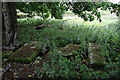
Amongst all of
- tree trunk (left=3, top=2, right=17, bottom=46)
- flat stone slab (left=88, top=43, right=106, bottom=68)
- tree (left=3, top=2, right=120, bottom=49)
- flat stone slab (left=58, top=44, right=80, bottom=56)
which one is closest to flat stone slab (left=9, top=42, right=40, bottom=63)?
flat stone slab (left=58, top=44, right=80, bottom=56)

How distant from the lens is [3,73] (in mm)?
3703

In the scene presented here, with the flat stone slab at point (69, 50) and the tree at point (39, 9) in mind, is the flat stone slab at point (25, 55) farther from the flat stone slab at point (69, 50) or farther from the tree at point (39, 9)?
the tree at point (39, 9)

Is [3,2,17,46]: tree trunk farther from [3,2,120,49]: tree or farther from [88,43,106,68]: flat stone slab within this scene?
[88,43,106,68]: flat stone slab

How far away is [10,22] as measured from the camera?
5.50 meters

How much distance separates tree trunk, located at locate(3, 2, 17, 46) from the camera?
538cm

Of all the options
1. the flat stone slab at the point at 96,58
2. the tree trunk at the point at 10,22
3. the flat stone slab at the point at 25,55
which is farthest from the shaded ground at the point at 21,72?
the tree trunk at the point at 10,22

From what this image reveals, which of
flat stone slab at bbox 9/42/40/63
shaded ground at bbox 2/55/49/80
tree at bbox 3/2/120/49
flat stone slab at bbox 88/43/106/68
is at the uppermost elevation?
tree at bbox 3/2/120/49

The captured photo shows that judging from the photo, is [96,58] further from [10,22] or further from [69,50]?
[10,22]

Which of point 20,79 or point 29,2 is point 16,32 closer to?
point 29,2

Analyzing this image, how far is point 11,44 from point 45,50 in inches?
63.2

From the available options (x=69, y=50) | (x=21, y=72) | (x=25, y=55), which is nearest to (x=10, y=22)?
(x=25, y=55)

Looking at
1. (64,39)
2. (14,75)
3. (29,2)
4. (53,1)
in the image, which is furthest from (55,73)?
(29,2)

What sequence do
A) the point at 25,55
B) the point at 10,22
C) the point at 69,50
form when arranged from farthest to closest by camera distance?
the point at 10,22 → the point at 69,50 → the point at 25,55

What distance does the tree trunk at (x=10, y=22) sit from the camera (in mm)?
5375
